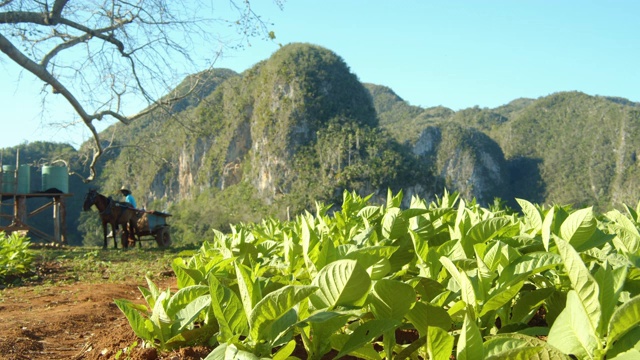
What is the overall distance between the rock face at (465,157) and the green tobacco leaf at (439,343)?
263 feet

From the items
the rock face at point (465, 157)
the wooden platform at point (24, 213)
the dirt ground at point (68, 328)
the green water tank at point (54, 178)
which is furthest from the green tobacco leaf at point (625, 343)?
the rock face at point (465, 157)

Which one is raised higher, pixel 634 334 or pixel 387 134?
pixel 387 134

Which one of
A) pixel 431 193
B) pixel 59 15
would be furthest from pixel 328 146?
pixel 59 15

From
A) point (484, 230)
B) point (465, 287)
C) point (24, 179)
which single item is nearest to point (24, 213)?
point (24, 179)

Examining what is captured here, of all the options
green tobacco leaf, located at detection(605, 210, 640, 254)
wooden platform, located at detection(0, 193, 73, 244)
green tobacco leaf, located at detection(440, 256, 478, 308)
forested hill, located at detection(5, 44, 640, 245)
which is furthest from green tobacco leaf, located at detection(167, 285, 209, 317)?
forested hill, located at detection(5, 44, 640, 245)

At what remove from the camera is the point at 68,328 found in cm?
311

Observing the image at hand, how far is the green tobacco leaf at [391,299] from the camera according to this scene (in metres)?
1.14

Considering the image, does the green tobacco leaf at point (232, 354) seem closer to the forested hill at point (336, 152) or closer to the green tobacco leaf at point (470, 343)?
the green tobacco leaf at point (470, 343)

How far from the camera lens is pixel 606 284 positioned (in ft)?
3.19

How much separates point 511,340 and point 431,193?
63.7 metres

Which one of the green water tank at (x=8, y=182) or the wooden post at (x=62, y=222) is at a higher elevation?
the green water tank at (x=8, y=182)

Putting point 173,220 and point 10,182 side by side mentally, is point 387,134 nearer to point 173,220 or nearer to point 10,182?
point 173,220

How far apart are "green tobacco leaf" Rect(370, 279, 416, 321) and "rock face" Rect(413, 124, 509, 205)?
80.0 meters

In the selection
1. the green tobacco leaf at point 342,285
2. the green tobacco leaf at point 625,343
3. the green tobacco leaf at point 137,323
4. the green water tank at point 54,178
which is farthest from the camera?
the green water tank at point 54,178
